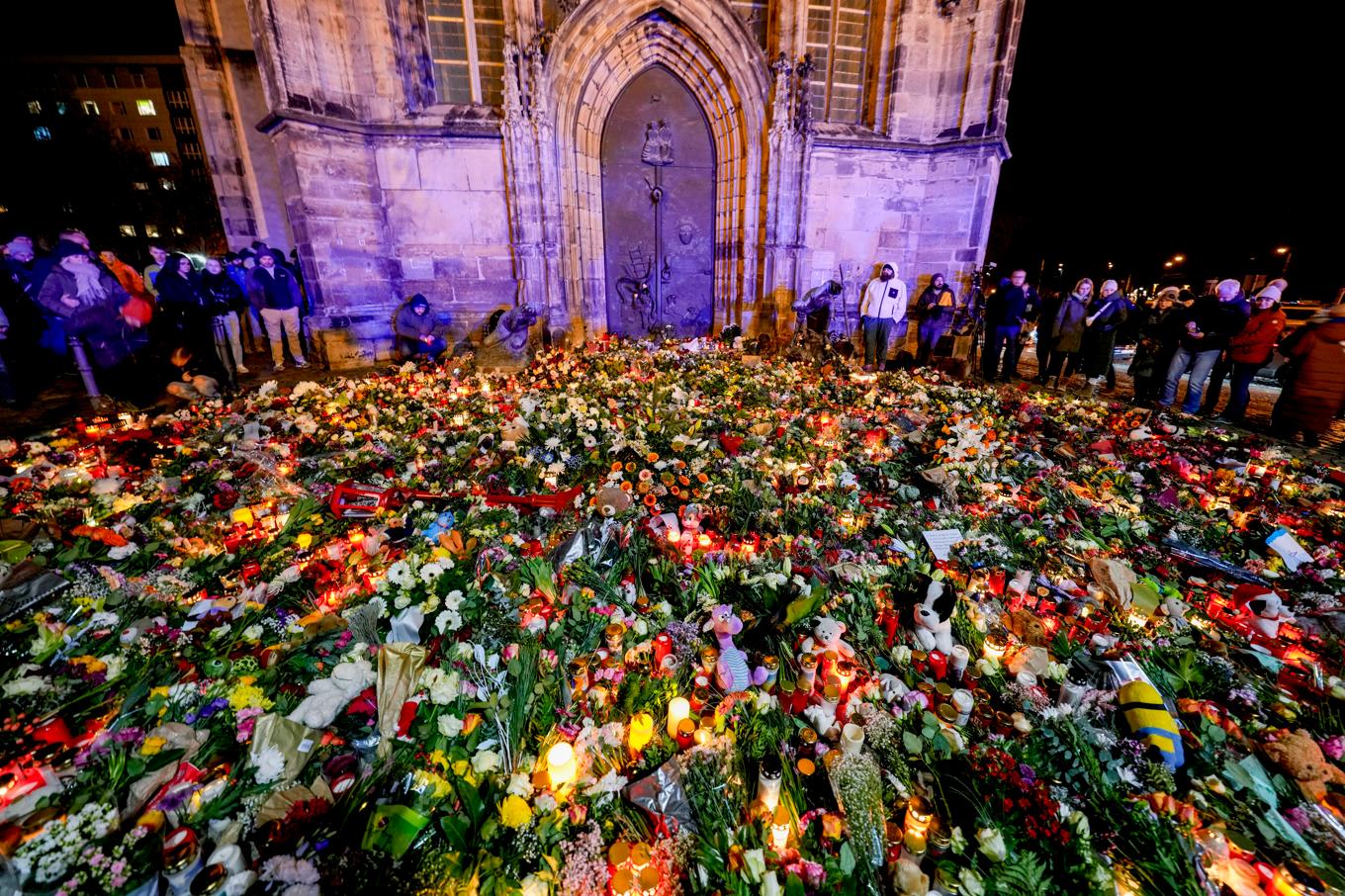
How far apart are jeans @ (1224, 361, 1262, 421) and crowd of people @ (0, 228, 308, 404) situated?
14.0 m

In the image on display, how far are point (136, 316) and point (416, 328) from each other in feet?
12.0

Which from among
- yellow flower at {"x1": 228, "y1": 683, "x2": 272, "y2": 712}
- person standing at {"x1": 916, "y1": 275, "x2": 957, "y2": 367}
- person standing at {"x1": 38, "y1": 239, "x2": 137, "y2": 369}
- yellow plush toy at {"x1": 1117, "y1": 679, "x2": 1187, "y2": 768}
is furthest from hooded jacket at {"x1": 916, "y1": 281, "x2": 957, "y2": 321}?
person standing at {"x1": 38, "y1": 239, "x2": 137, "y2": 369}

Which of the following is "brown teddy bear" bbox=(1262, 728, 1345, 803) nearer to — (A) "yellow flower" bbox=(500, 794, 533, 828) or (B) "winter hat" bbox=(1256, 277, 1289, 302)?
(A) "yellow flower" bbox=(500, 794, 533, 828)

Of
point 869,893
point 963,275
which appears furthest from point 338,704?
point 963,275

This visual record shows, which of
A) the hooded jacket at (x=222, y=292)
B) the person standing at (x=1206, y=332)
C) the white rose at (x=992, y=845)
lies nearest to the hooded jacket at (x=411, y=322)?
the hooded jacket at (x=222, y=292)

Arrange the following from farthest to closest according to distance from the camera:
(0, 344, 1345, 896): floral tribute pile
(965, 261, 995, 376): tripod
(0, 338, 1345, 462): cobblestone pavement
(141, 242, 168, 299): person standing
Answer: (965, 261, 995, 376): tripod → (141, 242, 168, 299): person standing → (0, 338, 1345, 462): cobblestone pavement → (0, 344, 1345, 896): floral tribute pile

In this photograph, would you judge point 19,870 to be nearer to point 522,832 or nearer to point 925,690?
point 522,832

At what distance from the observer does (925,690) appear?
108 inches

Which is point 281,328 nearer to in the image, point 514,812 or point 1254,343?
point 514,812

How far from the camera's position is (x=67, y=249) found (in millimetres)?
6316

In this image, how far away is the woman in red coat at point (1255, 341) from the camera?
641 cm

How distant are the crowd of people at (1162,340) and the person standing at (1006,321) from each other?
0.02 m

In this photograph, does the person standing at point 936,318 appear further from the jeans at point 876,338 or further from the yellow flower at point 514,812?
the yellow flower at point 514,812

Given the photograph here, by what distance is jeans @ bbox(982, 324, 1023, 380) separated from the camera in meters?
9.12
